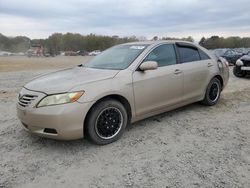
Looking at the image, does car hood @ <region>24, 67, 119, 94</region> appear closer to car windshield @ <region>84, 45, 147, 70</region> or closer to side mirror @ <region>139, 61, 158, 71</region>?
car windshield @ <region>84, 45, 147, 70</region>

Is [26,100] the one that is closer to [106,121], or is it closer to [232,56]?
[106,121]

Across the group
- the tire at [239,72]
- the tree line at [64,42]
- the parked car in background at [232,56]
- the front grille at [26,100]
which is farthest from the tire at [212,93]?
the tree line at [64,42]

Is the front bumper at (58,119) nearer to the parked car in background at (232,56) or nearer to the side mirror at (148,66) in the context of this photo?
the side mirror at (148,66)

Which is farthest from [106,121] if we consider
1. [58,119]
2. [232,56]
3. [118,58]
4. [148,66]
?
[232,56]

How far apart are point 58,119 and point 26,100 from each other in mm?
648

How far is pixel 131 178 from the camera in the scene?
2.87 metres

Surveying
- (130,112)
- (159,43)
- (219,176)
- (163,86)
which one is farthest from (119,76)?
(219,176)

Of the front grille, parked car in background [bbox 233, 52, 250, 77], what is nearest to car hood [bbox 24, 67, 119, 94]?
the front grille

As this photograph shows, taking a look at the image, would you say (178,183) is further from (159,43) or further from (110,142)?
(159,43)

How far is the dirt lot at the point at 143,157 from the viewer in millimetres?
2838

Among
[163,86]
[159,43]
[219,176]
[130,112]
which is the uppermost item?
[159,43]

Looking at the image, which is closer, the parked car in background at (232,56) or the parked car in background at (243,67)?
the parked car in background at (243,67)

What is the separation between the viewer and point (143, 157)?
11.0ft

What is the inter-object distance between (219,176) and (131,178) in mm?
1015
